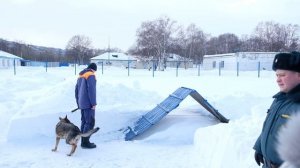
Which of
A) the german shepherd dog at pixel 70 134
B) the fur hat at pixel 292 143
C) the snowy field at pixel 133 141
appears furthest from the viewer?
the german shepherd dog at pixel 70 134

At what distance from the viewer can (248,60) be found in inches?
1741

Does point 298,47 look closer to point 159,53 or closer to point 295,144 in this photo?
point 159,53

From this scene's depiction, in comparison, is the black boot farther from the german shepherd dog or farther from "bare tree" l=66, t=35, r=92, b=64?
"bare tree" l=66, t=35, r=92, b=64

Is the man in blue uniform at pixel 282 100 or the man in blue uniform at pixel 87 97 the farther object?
the man in blue uniform at pixel 87 97

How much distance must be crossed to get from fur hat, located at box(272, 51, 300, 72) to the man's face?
0.03 metres

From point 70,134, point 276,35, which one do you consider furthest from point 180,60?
point 70,134

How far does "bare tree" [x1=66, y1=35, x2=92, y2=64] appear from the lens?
264 feet

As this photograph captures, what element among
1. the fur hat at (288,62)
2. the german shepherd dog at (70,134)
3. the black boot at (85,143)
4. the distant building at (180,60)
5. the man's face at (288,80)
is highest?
the distant building at (180,60)

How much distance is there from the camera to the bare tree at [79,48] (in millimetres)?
80375

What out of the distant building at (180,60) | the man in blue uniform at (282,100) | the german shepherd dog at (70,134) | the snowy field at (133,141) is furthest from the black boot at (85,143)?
the distant building at (180,60)

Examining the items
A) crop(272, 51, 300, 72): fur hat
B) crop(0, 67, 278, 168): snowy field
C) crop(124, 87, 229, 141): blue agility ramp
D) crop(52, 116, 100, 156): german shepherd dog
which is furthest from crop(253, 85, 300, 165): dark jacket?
crop(124, 87, 229, 141): blue agility ramp

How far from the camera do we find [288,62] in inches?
94.6

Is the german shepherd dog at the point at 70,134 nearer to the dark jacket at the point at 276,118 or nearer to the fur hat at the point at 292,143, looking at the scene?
the dark jacket at the point at 276,118

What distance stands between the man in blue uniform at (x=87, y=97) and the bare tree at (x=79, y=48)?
73.4 metres
